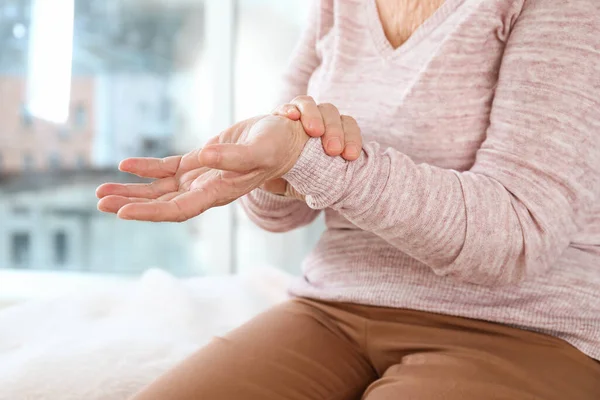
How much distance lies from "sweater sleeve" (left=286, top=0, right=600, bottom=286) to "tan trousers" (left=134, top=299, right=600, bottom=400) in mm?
87

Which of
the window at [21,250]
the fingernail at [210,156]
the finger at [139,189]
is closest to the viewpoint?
the fingernail at [210,156]

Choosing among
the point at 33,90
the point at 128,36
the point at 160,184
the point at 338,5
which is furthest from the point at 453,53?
the point at 33,90

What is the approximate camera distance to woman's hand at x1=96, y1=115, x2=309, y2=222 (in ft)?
1.86

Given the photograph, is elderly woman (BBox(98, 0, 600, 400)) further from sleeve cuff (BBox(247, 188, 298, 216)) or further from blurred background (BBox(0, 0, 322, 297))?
blurred background (BBox(0, 0, 322, 297))

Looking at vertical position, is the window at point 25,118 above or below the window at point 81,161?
above

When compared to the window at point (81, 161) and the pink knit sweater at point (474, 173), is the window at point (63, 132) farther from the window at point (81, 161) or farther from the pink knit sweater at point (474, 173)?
the pink knit sweater at point (474, 173)

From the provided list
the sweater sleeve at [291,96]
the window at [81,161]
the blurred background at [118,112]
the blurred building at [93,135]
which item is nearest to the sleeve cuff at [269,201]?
the sweater sleeve at [291,96]

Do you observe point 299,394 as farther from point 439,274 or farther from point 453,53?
point 453,53

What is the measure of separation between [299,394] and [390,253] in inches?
9.3

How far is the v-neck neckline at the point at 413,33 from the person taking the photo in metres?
0.88

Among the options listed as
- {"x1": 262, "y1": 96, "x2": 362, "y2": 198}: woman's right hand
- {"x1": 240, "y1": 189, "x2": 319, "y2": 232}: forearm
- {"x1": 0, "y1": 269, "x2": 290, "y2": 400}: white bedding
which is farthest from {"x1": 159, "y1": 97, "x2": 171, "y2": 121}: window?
{"x1": 262, "y1": 96, "x2": 362, "y2": 198}: woman's right hand

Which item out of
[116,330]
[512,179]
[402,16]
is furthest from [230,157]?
[116,330]

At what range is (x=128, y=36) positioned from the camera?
6.63 ft

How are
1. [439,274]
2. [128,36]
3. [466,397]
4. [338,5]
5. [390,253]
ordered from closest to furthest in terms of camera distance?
[466,397]
[439,274]
[390,253]
[338,5]
[128,36]
